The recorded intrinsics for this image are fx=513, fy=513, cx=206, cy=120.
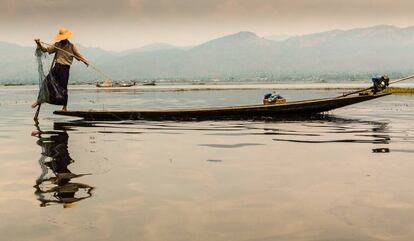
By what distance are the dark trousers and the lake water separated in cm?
546

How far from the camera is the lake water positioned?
660cm

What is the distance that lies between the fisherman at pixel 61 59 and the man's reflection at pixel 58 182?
7.21 m

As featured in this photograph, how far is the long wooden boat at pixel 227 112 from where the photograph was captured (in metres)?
23.3

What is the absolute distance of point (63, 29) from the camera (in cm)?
2067

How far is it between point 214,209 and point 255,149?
6.38m

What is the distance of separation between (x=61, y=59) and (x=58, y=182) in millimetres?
13029

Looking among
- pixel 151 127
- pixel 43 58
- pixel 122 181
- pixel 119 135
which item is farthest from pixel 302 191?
pixel 43 58

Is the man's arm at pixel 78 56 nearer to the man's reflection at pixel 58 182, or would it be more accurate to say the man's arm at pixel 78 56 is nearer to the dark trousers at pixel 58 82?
the dark trousers at pixel 58 82

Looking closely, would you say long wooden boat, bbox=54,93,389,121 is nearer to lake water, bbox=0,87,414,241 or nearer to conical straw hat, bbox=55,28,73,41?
conical straw hat, bbox=55,28,73,41

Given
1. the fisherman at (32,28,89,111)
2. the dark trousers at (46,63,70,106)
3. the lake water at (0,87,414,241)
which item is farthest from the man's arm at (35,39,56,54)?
the lake water at (0,87,414,241)

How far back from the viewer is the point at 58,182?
30.7ft

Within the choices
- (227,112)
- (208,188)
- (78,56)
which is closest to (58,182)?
(208,188)

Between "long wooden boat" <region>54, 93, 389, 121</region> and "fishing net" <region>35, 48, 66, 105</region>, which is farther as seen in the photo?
"long wooden boat" <region>54, 93, 389, 121</region>

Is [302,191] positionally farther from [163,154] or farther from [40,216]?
[163,154]
